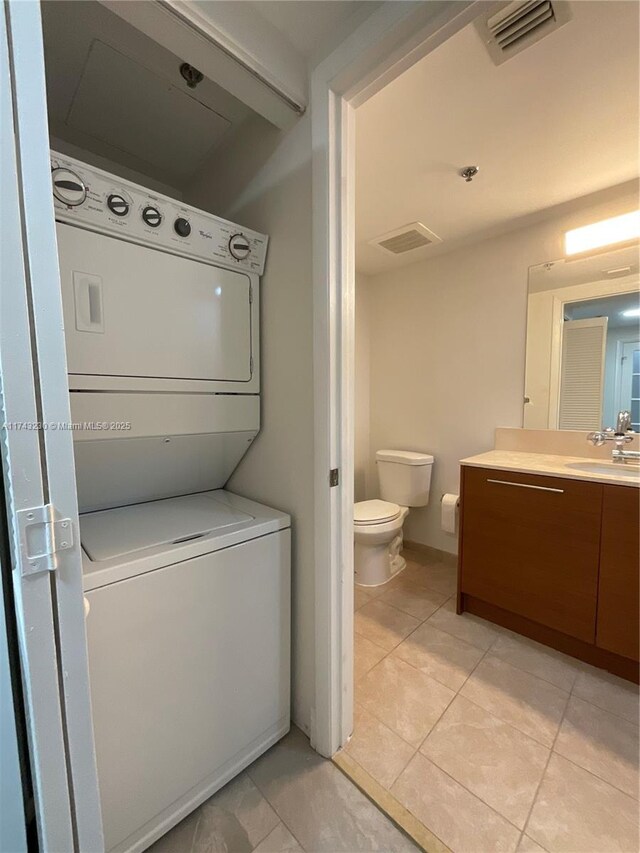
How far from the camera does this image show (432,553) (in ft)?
8.84

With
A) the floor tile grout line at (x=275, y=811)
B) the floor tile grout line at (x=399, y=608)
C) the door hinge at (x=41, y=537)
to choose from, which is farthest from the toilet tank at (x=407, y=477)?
the door hinge at (x=41, y=537)

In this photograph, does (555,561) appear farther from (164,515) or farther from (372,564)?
(164,515)

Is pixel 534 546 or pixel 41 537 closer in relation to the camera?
pixel 41 537

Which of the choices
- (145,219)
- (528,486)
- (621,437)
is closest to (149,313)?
(145,219)

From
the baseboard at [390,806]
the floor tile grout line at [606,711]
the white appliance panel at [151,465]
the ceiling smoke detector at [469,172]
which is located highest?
the ceiling smoke detector at [469,172]

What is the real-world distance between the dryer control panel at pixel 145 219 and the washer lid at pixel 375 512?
153cm

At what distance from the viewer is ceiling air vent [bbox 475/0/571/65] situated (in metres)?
0.95

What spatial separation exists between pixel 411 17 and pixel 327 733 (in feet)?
6.89

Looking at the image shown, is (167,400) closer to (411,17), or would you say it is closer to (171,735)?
(171,735)

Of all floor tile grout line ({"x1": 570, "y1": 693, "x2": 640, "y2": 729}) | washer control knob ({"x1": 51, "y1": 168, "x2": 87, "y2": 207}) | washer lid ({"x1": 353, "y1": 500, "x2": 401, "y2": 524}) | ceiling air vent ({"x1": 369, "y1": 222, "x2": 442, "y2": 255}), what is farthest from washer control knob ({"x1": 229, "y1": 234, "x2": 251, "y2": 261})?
floor tile grout line ({"x1": 570, "y1": 693, "x2": 640, "y2": 729})

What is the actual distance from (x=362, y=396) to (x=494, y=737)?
7.26 ft

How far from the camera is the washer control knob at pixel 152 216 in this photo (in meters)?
1.04

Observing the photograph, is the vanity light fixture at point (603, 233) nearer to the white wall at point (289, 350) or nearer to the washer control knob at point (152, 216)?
the white wall at point (289, 350)

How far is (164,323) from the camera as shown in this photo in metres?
1.11
